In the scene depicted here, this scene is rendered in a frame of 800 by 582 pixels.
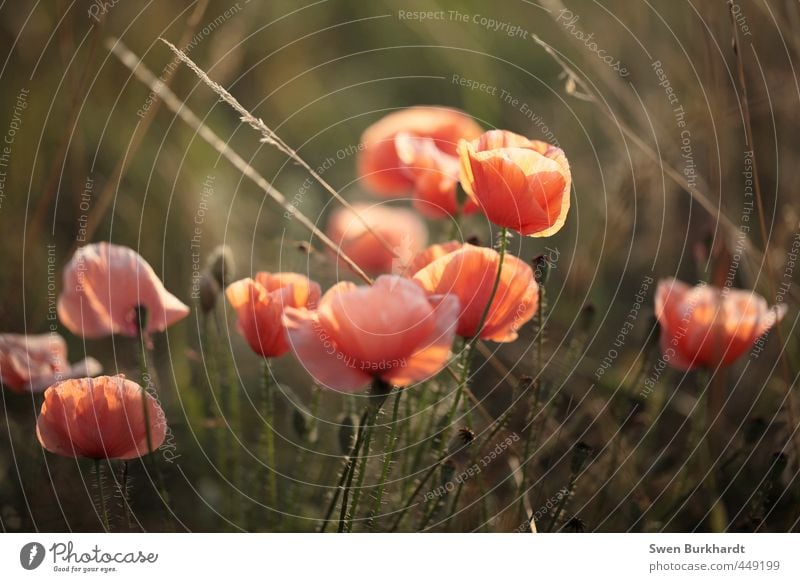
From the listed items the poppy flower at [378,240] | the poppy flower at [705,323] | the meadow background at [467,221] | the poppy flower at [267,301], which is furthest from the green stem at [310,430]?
the poppy flower at [705,323]

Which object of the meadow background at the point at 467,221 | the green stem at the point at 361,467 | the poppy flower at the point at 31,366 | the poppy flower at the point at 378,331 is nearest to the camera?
the poppy flower at the point at 378,331

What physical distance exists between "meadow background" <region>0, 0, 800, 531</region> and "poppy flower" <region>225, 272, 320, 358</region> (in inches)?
4.7

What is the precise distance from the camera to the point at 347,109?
6.15 ft

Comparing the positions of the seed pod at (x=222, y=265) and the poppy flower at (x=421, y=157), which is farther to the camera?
the poppy flower at (x=421, y=157)

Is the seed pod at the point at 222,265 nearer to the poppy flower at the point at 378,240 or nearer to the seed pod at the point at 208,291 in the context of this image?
the seed pod at the point at 208,291

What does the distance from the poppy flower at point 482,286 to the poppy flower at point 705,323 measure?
208 millimetres

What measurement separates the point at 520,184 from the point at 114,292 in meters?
0.39

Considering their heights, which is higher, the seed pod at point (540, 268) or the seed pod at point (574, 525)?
the seed pod at point (540, 268)

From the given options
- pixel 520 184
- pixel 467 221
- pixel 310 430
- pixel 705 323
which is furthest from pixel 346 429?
pixel 467 221

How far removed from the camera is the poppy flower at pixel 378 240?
1137 millimetres
